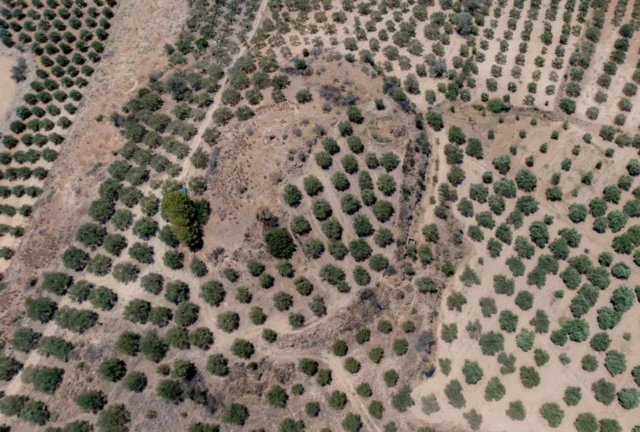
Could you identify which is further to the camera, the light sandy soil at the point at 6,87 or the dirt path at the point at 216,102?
the light sandy soil at the point at 6,87

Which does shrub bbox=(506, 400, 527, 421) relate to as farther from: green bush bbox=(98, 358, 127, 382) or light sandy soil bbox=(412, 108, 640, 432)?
green bush bbox=(98, 358, 127, 382)

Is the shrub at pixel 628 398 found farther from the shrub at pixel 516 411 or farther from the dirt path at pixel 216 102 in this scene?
the dirt path at pixel 216 102

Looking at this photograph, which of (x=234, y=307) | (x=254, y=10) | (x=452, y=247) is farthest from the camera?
(x=254, y=10)

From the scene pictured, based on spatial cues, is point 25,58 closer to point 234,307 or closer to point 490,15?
point 234,307

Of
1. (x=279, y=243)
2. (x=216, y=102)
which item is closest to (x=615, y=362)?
(x=279, y=243)

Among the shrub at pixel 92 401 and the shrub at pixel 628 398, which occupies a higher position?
the shrub at pixel 92 401

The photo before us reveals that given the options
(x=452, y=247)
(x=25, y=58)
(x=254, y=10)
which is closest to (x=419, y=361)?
(x=452, y=247)

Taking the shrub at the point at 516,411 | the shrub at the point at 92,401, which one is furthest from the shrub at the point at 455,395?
the shrub at the point at 92,401

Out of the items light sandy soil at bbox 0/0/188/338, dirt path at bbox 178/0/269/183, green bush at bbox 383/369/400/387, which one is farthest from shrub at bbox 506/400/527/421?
light sandy soil at bbox 0/0/188/338

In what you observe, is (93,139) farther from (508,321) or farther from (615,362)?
(615,362)
